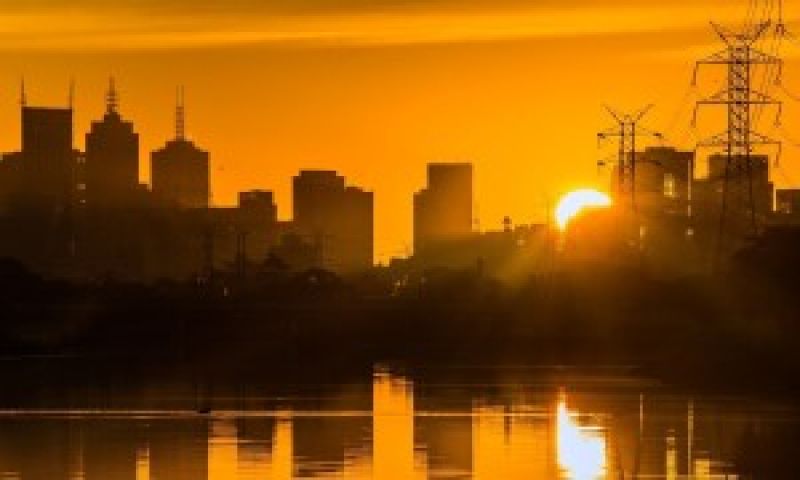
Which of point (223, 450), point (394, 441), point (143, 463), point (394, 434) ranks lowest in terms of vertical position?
point (143, 463)

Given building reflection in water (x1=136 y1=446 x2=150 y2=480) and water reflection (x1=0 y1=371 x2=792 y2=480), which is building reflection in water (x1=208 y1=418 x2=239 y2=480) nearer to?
water reflection (x1=0 y1=371 x2=792 y2=480)

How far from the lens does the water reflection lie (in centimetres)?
7775

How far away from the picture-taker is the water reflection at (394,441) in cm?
7775

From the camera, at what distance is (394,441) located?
90.7 meters

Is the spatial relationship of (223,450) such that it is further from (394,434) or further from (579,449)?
(579,449)

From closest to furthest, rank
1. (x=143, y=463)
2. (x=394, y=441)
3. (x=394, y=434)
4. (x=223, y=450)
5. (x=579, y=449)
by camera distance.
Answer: (x=143, y=463) → (x=223, y=450) → (x=579, y=449) → (x=394, y=441) → (x=394, y=434)

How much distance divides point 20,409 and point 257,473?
36708mm

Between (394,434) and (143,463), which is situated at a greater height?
(394,434)

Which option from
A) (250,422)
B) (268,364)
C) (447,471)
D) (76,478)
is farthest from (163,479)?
(268,364)

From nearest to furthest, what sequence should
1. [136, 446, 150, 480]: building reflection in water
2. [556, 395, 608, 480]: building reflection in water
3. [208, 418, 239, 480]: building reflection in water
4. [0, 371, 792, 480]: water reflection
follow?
[136, 446, 150, 480]: building reflection in water < [208, 418, 239, 480]: building reflection in water < [556, 395, 608, 480]: building reflection in water < [0, 371, 792, 480]: water reflection

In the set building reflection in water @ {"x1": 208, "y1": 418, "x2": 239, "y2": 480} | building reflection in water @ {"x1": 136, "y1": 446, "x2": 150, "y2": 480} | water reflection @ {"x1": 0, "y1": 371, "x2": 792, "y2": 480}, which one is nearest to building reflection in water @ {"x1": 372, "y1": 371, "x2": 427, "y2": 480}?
water reflection @ {"x1": 0, "y1": 371, "x2": 792, "y2": 480}

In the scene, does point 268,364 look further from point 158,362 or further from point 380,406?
point 380,406

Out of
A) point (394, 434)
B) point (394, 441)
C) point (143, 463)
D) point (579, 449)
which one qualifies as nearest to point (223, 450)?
point (143, 463)

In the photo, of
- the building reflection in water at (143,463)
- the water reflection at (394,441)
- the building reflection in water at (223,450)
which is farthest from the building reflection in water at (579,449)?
the building reflection in water at (143,463)
